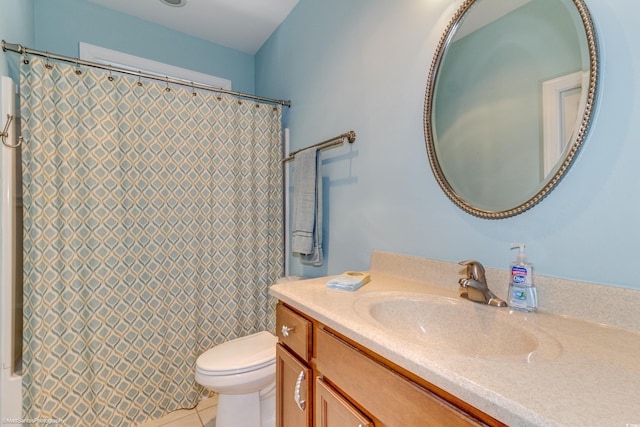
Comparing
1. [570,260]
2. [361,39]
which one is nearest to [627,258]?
[570,260]

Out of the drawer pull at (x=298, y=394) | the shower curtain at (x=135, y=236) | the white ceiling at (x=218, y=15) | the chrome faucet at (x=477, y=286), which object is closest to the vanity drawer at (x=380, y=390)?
the drawer pull at (x=298, y=394)

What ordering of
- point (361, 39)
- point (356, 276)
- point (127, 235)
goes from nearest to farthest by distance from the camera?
point (356, 276) < point (361, 39) < point (127, 235)

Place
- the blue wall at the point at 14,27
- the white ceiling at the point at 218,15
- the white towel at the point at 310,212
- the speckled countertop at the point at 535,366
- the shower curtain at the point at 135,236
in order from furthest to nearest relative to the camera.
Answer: the white ceiling at the point at 218,15 → the white towel at the point at 310,212 → the shower curtain at the point at 135,236 → the blue wall at the point at 14,27 → the speckled countertop at the point at 535,366

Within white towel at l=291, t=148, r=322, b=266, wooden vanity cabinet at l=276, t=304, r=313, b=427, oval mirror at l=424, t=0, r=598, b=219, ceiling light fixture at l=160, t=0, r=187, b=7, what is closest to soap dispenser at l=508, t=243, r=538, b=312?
oval mirror at l=424, t=0, r=598, b=219

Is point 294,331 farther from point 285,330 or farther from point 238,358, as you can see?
point 238,358

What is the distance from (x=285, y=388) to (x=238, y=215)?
4.01 ft

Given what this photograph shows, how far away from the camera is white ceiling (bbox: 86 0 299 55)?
Result: 195cm

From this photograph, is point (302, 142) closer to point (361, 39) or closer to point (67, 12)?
point (361, 39)

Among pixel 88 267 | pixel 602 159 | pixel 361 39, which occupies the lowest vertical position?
pixel 88 267

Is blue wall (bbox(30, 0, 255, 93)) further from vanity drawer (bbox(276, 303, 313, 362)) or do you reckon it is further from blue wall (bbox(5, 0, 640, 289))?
vanity drawer (bbox(276, 303, 313, 362))

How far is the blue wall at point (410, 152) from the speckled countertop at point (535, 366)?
0.55ft

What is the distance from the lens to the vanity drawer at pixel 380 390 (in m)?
0.50

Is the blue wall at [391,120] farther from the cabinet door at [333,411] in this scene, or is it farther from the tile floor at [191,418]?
the tile floor at [191,418]

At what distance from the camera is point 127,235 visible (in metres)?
1.63
